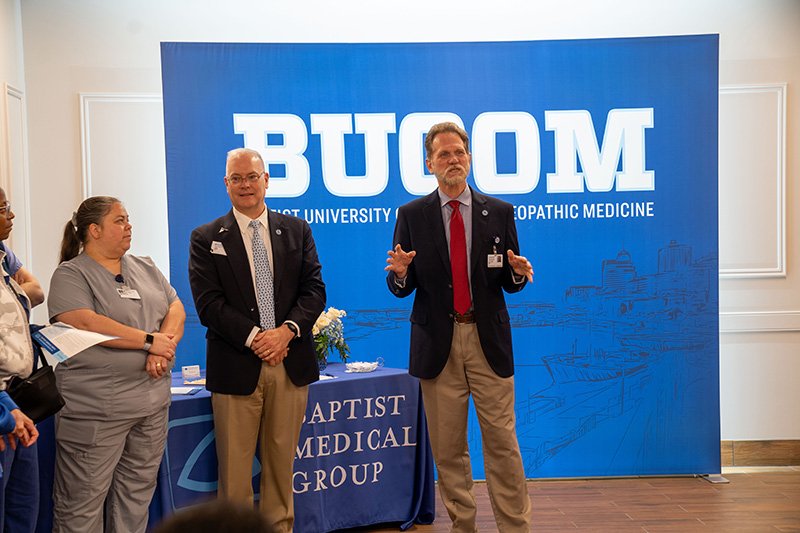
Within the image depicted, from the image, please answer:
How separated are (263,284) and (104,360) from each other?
702 millimetres

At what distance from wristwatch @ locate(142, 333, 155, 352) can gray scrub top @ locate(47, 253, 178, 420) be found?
4cm

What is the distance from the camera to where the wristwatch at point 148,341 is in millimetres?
3166

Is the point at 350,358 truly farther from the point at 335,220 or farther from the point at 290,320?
the point at 290,320

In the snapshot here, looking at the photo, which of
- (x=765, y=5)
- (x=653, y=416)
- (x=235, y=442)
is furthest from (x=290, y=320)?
(x=765, y=5)

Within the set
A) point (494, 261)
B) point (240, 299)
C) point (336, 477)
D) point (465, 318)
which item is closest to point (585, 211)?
point (494, 261)

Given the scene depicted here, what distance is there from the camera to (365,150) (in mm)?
4887

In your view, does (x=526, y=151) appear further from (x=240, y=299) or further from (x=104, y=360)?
(x=104, y=360)

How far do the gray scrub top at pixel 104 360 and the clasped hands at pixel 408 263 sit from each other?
0.98 m

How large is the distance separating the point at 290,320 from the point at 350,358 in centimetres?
153

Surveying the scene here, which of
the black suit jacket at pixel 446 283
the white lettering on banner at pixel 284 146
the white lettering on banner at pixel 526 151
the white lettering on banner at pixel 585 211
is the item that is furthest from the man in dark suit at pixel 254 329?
the white lettering on banner at pixel 585 211

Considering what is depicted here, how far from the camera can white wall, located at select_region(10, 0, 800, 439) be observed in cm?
532

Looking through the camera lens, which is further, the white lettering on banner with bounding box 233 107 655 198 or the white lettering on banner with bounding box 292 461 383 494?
the white lettering on banner with bounding box 233 107 655 198

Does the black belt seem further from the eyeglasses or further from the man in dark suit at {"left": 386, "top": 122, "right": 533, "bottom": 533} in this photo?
the eyeglasses

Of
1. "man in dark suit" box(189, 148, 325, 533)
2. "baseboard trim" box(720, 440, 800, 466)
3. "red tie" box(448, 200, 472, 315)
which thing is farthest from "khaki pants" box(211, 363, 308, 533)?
"baseboard trim" box(720, 440, 800, 466)
